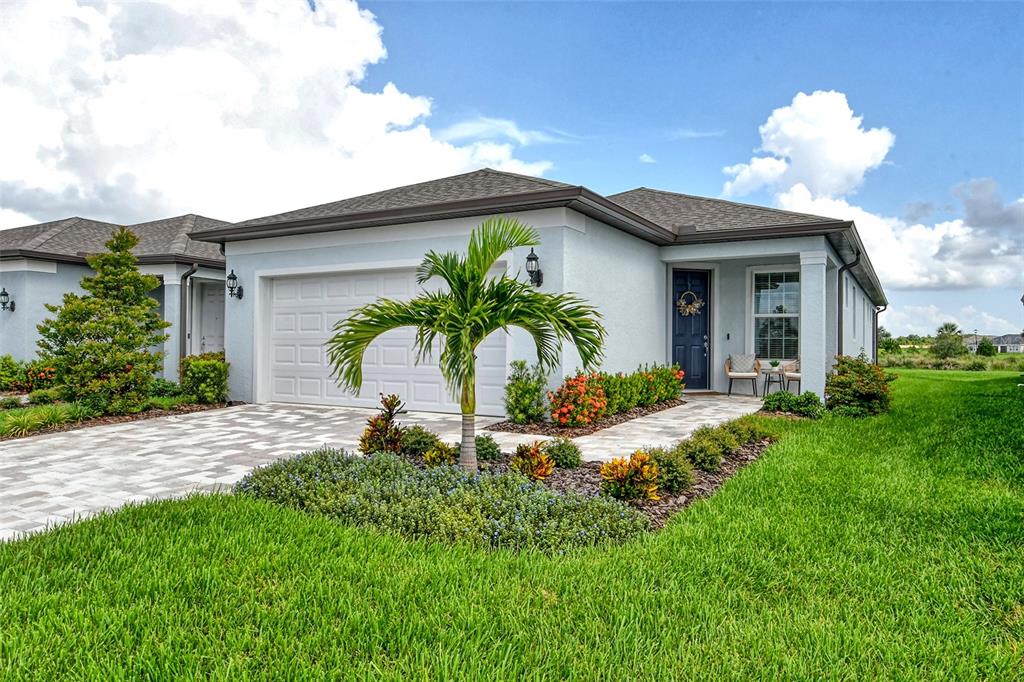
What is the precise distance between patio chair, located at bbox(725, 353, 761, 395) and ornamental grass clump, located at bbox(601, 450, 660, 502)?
8.00 metres

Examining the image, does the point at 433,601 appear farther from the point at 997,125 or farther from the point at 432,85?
the point at 997,125

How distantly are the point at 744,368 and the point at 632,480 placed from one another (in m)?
8.39

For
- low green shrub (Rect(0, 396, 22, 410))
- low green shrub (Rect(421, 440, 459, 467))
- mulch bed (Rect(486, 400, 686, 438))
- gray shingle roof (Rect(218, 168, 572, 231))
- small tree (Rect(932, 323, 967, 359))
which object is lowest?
mulch bed (Rect(486, 400, 686, 438))

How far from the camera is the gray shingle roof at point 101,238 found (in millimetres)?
13385

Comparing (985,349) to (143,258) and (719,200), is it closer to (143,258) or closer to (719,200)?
(719,200)

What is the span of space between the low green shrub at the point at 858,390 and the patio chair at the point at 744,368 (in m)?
2.40

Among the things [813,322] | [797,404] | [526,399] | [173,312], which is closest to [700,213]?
[813,322]

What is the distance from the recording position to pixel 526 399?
25.6 ft

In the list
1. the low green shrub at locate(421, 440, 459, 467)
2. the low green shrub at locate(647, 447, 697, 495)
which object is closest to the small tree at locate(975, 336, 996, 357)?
the low green shrub at locate(647, 447, 697, 495)

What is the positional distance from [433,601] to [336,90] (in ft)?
34.5

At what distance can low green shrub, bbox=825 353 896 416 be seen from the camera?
884cm

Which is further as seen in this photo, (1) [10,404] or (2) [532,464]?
(1) [10,404]

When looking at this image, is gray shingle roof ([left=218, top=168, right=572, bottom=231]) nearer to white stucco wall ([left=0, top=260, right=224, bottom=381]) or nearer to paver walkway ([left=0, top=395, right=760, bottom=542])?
paver walkway ([left=0, top=395, right=760, bottom=542])

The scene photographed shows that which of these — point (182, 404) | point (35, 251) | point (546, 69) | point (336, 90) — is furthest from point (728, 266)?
point (35, 251)
